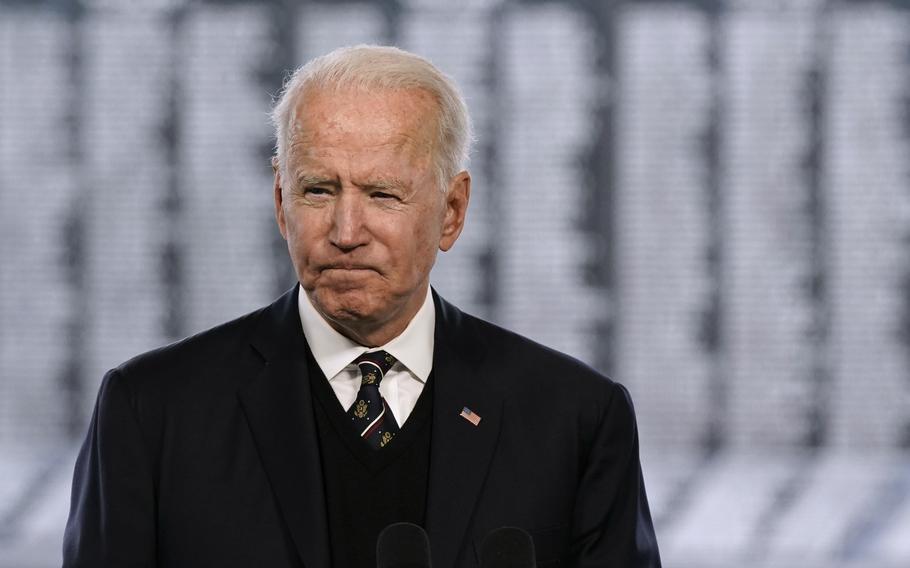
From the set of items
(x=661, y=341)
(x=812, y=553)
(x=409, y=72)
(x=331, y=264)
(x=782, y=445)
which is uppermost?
(x=409, y=72)

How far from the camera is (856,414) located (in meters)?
2.55

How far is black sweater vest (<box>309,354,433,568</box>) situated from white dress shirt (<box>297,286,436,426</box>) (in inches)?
0.5

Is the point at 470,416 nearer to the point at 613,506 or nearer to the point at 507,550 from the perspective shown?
the point at 613,506

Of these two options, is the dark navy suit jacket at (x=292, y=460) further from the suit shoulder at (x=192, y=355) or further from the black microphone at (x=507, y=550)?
the black microphone at (x=507, y=550)

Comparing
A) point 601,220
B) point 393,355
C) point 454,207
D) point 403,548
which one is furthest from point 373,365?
point 601,220

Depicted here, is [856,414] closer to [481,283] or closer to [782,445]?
[782,445]

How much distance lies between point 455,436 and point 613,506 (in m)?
0.13

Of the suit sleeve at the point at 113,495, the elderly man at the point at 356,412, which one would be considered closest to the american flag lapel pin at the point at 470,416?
the elderly man at the point at 356,412

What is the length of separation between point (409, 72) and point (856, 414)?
1.85 metres

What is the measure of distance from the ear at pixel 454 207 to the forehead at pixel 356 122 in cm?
7

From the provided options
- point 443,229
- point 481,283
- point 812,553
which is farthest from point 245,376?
point 812,553

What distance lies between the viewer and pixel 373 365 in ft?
3.25

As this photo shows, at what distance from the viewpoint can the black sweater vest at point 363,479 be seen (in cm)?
93

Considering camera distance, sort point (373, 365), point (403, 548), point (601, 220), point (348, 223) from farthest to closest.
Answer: point (601, 220)
point (373, 365)
point (348, 223)
point (403, 548)
